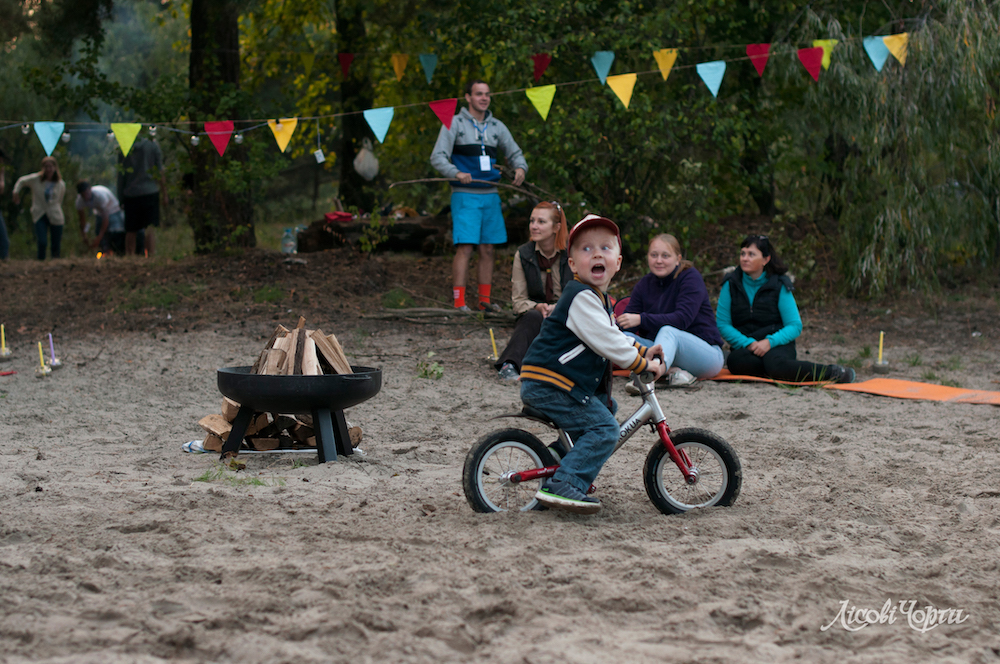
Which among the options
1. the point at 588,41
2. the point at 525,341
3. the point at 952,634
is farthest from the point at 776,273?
the point at 952,634

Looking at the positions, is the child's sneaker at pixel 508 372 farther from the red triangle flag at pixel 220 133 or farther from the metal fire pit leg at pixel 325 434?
the red triangle flag at pixel 220 133

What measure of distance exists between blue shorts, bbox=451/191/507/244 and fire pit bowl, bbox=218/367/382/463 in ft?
12.9

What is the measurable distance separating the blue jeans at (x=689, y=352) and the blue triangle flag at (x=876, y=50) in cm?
406

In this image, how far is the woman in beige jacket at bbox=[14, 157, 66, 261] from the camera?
42.5 ft

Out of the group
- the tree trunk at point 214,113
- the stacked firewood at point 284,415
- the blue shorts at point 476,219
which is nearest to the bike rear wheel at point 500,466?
the stacked firewood at point 284,415

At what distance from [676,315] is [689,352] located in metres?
0.30

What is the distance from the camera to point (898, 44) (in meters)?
8.70

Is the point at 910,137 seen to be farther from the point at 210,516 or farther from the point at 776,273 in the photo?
the point at 210,516

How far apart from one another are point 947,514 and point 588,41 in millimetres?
6712

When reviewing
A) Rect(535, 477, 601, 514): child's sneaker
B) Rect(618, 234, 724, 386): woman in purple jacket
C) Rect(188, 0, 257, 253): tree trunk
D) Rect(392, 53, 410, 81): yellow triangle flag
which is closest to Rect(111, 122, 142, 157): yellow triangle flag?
Rect(188, 0, 257, 253): tree trunk

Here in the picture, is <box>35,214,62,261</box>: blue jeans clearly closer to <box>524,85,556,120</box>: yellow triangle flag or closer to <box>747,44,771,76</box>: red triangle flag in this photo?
<box>524,85,556,120</box>: yellow triangle flag

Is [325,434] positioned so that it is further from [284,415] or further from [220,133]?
[220,133]

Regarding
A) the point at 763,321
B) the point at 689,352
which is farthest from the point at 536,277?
the point at 763,321

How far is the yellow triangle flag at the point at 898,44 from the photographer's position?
865cm
